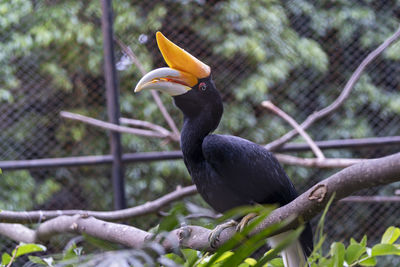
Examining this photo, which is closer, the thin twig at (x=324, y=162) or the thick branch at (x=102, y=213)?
the thick branch at (x=102, y=213)

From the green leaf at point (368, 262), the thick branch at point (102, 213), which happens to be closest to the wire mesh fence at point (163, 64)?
the thick branch at point (102, 213)

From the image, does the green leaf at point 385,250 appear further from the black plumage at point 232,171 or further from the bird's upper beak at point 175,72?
the bird's upper beak at point 175,72

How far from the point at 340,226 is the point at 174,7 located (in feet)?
3.86

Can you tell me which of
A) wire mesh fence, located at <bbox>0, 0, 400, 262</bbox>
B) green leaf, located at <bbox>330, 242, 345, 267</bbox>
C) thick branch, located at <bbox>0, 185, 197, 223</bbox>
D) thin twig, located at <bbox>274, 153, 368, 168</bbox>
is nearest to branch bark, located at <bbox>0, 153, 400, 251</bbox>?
green leaf, located at <bbox>330, 242, 345, 267</bbox>

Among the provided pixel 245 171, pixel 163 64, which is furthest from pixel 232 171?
pixel 163 64

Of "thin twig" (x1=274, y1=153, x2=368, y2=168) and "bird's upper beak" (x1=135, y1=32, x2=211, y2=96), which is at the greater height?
"bird's upper beak" (x1=135, y1=32, x2=211, y2=96)

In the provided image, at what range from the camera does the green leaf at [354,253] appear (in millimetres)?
612

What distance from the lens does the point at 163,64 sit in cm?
205

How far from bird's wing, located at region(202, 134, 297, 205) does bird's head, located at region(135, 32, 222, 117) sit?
0.11m

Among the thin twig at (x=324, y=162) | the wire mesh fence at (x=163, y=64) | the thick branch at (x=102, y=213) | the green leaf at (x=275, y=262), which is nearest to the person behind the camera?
the green leaf at (x=275, y=262)

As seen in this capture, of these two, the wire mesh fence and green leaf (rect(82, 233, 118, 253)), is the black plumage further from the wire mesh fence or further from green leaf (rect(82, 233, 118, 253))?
the wire mesh fence

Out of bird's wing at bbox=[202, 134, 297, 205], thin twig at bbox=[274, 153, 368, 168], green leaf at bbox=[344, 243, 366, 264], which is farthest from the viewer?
thin twig at bbox=[274, 153, 368, 168]

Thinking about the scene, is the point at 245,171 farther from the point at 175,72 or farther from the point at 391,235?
the point at 391,235

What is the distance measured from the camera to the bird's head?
1.09 metres
